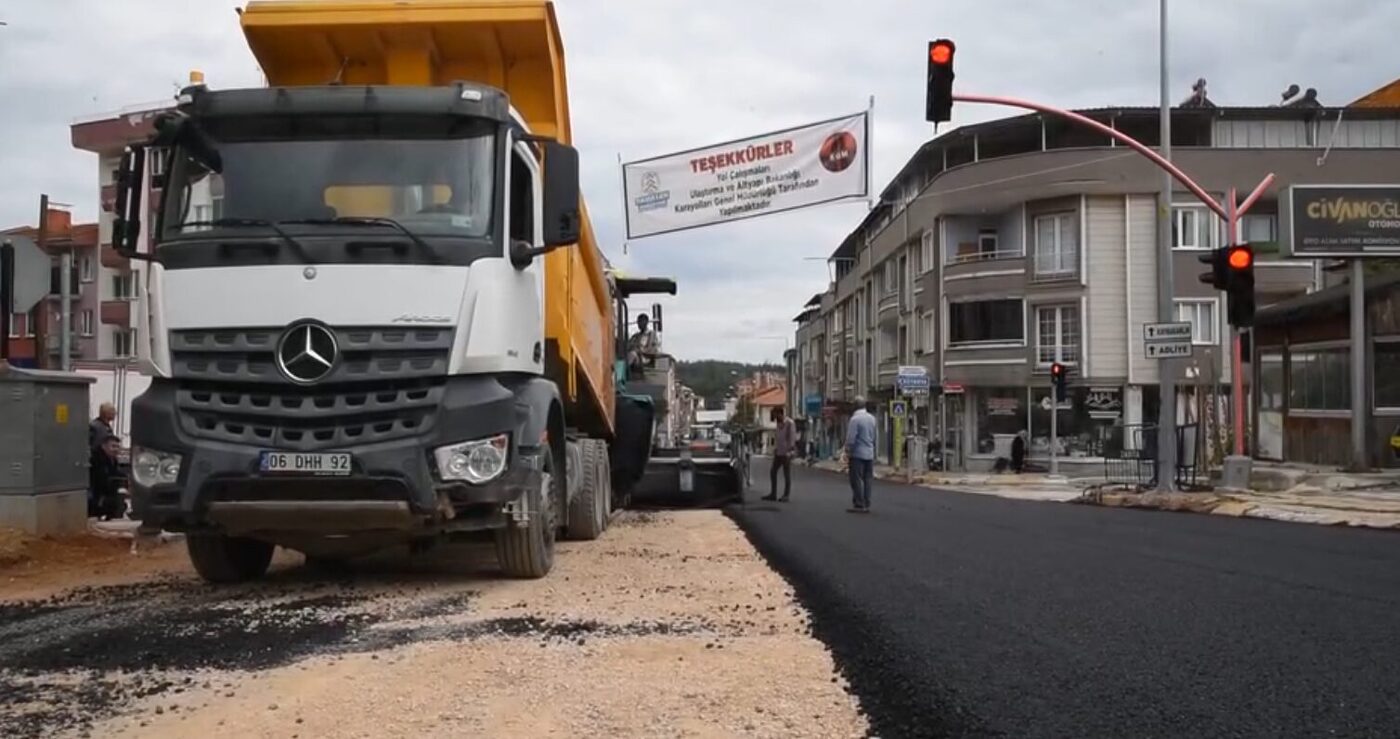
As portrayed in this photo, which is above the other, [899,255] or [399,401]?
[899,255]

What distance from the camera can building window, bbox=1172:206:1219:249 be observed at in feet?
131

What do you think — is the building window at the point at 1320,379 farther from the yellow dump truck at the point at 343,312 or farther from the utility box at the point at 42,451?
the utility box at the point at 42,451

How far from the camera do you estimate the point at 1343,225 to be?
21.7 m

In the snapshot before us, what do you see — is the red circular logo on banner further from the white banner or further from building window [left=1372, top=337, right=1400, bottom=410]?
building window [left=1372, top=337, right=1400, bottom=410]

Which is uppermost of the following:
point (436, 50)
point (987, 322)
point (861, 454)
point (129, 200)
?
point (987, 322)

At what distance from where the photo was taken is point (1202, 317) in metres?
40.2

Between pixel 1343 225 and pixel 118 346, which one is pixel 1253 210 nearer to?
pixel 1343 225

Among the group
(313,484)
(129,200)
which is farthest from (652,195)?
(313,484)

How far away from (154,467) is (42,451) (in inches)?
157

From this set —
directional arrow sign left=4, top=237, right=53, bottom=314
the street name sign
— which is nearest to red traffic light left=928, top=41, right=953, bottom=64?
directional arrow sign left=4, top=237, right=53, bottom=314

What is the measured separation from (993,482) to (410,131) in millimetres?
28406

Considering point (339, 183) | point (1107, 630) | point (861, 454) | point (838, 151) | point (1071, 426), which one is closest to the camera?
point (1107, 630)

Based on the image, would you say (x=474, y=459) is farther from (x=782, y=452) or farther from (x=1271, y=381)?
(x=1271, y=381)

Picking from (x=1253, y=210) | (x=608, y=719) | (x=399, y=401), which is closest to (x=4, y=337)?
(x=399, y=401)
